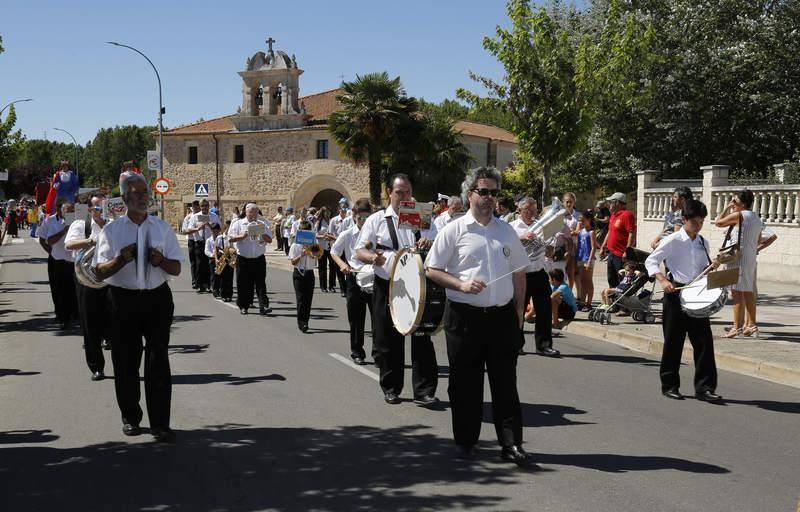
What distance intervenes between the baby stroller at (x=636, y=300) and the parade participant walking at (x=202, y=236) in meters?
8.93

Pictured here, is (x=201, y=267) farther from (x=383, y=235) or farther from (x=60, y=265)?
(x=383, y=235)

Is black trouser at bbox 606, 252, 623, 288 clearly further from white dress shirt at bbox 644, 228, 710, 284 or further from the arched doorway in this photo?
the arched doorway

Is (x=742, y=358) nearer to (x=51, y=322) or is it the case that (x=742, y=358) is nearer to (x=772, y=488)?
(x=772, y=488)

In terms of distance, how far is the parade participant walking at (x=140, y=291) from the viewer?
629 cm

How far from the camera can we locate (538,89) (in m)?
16.5

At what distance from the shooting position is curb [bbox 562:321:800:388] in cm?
899

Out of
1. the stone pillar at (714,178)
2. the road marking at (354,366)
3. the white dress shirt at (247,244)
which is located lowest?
the road marking at (354,366)

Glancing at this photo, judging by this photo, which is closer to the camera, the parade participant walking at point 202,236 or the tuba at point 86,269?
the tuba at point 86,269

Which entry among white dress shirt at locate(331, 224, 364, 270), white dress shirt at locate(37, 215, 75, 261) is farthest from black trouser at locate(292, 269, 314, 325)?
white dress shirt at locate(37, 215, 75, 261)

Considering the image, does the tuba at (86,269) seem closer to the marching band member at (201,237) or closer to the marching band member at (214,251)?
the marching band member at (214,251)

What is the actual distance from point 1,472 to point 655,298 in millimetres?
12777

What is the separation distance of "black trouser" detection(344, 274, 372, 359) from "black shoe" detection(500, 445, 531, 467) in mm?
3669

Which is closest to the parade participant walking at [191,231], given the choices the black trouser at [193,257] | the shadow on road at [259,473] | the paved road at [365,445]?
the black trouser at [193,257]

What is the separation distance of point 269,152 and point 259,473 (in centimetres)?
5730
